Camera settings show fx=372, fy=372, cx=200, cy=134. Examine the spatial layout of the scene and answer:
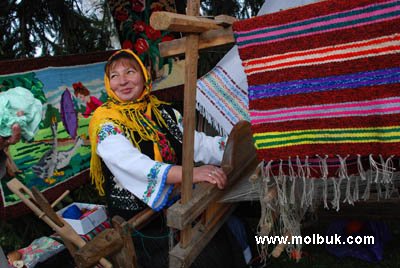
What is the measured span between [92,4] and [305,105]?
3239mm

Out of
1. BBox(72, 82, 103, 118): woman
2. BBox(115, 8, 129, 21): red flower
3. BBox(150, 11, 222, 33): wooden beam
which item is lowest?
BBox(72, 82, 103, 118): woman

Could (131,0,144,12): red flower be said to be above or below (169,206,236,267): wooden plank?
above

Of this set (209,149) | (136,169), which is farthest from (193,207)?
(209,149)

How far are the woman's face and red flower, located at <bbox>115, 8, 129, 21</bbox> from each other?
1.48m

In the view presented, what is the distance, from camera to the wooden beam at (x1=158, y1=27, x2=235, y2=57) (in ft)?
4.52

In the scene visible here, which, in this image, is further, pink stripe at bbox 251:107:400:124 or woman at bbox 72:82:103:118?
woman at bbox 72:82:103:118

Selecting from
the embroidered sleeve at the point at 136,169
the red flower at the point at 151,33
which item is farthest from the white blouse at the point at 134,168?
the red flower at the point at 151,33

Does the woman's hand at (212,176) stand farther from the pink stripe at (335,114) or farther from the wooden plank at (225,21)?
the wooden plank at (225,21)

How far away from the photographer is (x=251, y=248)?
7.50 feet

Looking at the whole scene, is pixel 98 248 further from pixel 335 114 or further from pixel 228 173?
pixel 335 114

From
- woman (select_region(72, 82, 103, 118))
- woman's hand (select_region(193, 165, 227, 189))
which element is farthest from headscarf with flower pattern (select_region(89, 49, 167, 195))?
woman (select_region(72, 82, 103, 118))

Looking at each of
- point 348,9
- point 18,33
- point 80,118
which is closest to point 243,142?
point 348,9

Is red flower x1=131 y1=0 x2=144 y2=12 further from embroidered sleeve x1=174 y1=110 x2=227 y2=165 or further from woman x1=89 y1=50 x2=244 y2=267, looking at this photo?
embroidered sleeve x1=174 y1=110 x2=227 y2=165

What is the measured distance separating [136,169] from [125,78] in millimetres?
578
